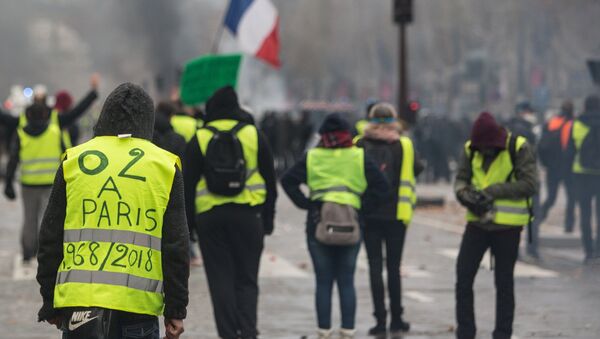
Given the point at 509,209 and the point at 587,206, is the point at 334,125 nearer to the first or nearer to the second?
the point at 509,209

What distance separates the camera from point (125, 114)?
626 cm

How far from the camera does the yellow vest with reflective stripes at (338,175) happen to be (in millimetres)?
10656

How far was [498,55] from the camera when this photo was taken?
84250 millimetres

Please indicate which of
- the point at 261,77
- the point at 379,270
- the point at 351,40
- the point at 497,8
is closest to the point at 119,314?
the point at 379,270

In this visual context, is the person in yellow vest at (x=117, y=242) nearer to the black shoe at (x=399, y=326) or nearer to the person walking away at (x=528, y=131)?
the black shoe at (x=399, y=326)

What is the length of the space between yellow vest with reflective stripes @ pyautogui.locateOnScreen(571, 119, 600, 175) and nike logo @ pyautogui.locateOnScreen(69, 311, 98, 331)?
12079 mm

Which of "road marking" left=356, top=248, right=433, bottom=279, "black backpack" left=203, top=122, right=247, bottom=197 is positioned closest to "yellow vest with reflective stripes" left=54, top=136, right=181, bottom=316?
"black backpack" left=203, top=122, right=247, bottom=197

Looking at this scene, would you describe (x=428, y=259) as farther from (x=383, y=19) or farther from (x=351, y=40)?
(x=351, y=40)

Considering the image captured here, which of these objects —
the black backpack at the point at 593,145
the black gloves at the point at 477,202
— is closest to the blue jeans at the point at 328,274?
the black gloves at the point at 477,202

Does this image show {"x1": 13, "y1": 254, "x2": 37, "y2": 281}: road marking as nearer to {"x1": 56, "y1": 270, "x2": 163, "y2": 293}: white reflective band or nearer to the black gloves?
the black gloves

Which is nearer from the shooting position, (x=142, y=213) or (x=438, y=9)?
(x=142, y=213)

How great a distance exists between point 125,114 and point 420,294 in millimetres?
7911

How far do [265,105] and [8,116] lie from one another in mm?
103283

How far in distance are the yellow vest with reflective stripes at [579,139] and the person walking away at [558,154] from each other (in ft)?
4.09
